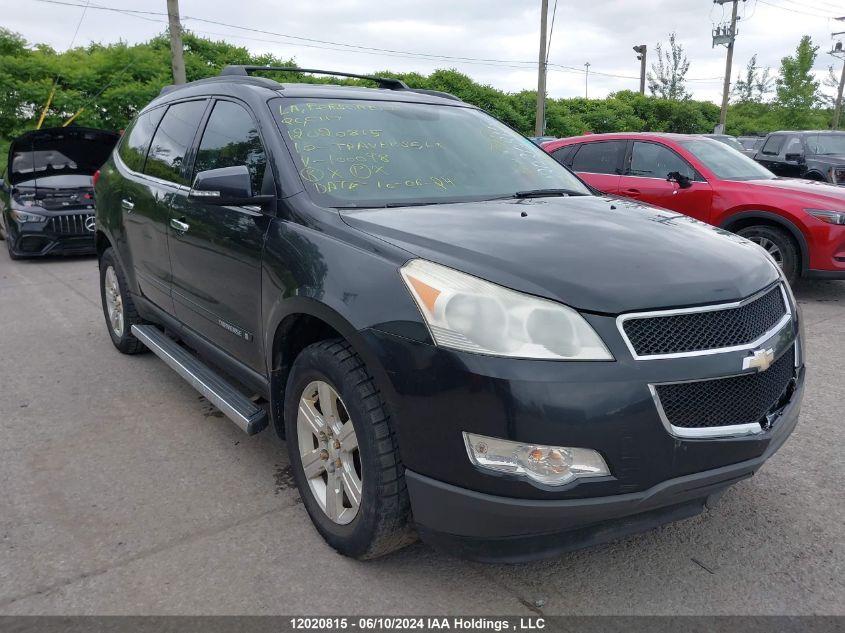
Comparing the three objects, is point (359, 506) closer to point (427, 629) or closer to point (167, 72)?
point (427, 629)

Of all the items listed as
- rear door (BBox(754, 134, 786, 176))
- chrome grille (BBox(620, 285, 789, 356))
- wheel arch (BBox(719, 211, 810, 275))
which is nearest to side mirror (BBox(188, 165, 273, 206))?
chrome grille (BBox(620, 285, 789, 356))

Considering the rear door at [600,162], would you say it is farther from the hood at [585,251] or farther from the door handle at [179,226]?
the door handle at [179,226]

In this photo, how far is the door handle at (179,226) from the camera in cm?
357

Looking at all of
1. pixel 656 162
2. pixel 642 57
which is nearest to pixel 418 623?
pixel 656 162

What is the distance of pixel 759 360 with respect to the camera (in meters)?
2.25

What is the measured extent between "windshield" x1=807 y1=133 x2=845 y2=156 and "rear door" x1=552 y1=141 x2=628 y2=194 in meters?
6.96

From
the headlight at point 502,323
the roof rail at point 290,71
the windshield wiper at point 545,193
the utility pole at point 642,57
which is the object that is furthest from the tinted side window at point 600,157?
the utility pole at point 642,57

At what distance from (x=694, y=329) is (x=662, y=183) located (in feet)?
19.8

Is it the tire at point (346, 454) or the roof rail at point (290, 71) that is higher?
the roof rail at point (290, 71)

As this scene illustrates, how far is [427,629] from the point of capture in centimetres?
228

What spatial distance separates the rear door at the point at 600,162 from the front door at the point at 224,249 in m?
5.52

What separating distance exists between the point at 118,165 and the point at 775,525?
4.45m

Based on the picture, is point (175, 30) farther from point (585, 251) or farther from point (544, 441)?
point (544, 441)

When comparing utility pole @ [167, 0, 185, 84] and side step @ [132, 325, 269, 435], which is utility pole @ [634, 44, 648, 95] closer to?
utility pole @ [167, 0, 185, 84]
